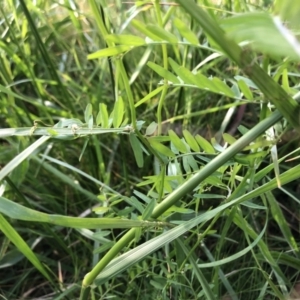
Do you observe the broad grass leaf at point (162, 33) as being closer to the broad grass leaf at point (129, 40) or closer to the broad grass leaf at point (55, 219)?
the broad grass leaf at point (129, 40)

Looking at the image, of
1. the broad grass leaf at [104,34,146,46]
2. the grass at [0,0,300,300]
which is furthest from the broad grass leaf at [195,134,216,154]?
the broad grass leaf at [104,34,146,46]

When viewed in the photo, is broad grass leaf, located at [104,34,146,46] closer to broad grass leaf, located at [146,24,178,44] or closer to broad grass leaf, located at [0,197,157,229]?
broad grass leaf, located at [146,24,178,44]

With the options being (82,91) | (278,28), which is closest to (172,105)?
(82,91)

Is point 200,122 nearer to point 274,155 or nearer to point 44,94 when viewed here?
point 44,94

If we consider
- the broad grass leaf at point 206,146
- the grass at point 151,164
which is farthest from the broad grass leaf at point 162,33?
the broad grass leaf at point 206,146

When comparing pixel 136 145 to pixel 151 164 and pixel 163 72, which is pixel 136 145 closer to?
pixel 163 72

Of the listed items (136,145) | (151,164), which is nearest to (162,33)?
(136,145)

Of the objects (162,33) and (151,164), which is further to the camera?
(151,164)

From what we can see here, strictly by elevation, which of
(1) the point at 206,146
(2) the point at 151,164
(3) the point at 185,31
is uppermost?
(3) the point at 185,31
